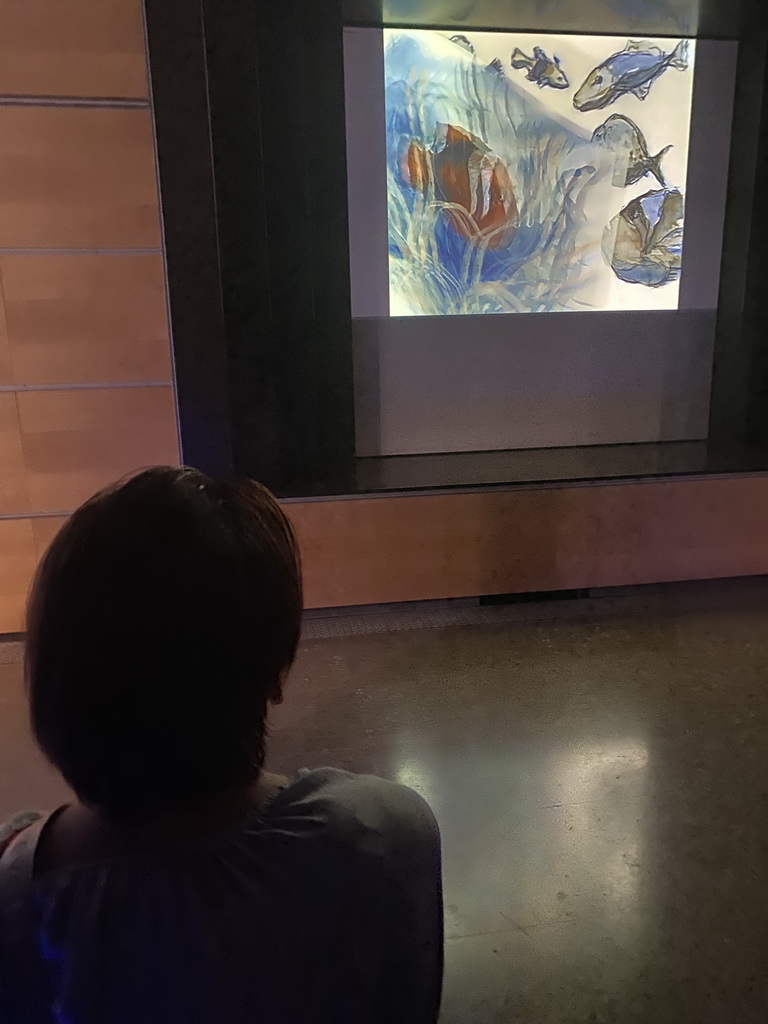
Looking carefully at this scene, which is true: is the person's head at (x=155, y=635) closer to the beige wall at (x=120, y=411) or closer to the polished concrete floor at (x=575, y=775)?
the polished concrete floor at (x=575, y=775)

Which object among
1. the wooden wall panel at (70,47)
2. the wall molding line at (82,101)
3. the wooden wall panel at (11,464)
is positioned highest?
the wooden wall panel at (70,47)

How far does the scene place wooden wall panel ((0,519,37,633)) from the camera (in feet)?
8.86

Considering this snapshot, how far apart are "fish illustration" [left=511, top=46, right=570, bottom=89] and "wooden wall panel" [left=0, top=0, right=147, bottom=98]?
140cm

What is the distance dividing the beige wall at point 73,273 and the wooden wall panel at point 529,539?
685mm

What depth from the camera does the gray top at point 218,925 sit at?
0.59 meters

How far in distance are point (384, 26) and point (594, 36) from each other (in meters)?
0.80

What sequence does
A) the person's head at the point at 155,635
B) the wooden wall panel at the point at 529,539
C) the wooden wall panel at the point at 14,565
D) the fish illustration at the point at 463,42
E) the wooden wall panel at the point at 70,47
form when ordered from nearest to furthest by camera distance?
the person's head at the point at 155,635 < the wooden wall panel at the point at 70,47 < the wooden wall panel at the point at 14,565 < the wooden wall panel at the point at 529,539 < the fish illustration at the point at 463,42

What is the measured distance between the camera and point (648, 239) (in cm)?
330

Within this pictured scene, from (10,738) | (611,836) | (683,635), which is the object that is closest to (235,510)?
(611,836)

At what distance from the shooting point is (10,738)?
2221mm

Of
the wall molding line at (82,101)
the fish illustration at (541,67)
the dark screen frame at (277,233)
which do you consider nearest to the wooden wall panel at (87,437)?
the dark screen frame at (277,233)

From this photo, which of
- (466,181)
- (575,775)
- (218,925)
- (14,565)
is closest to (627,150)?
(466,181)

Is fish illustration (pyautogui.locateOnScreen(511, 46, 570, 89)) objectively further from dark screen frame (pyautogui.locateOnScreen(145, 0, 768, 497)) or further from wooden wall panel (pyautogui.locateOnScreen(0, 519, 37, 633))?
wooden wall panel (pyautogui.locateOnScreen(0, 519, 37, 633))

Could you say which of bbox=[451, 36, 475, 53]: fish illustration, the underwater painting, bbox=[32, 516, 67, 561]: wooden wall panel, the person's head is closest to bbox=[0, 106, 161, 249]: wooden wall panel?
bbox=[32, 516, 67, 561]: wooden wall panel
